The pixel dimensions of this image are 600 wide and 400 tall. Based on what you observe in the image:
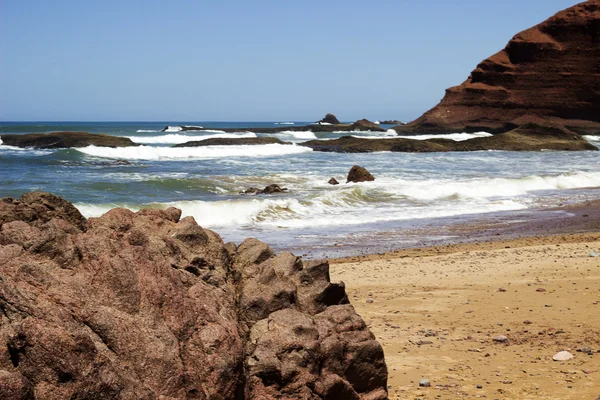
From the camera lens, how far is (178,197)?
70.4 ft

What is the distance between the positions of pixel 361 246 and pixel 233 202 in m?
5.74

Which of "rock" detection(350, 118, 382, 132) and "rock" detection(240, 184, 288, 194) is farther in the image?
"rock" detection(350, 118, 382, 132)

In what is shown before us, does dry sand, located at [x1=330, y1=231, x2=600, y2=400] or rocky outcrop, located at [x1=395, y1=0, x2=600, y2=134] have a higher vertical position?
rocky outcrop, located at [x1=395, y1=0, x2=600, y2=134]

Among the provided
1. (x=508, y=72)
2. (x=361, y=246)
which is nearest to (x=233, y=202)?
(x=361, y=246)

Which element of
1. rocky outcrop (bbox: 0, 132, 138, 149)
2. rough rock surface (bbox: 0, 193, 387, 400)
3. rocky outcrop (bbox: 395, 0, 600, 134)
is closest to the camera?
rough rock surface (bbox: 0, 193, 387, 400)

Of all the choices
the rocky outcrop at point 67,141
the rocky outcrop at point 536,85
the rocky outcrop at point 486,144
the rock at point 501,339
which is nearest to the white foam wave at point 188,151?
the rocky outcrop at point 67,141

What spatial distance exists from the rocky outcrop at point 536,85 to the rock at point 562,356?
243 ft

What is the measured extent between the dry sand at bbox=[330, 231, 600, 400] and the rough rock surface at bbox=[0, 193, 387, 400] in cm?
106

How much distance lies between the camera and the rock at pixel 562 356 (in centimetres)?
612

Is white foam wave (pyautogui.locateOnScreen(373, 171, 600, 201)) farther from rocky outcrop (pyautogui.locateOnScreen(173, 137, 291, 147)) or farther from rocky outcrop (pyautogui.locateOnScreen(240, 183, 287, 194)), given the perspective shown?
rocky outcrop (pyautogui.locateOnScreen(173, 137, 291, 147))

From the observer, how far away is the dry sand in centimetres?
563

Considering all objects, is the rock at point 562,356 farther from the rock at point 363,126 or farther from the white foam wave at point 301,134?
the rock at point 363,126

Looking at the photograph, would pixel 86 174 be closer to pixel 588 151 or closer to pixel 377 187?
pixel 377 187

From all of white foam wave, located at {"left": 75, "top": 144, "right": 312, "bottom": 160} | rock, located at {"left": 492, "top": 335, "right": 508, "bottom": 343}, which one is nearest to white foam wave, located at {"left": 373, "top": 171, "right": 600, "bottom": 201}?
rock, located at {"left": 492, "top": 335, "right": 508, "bottom": 343}
